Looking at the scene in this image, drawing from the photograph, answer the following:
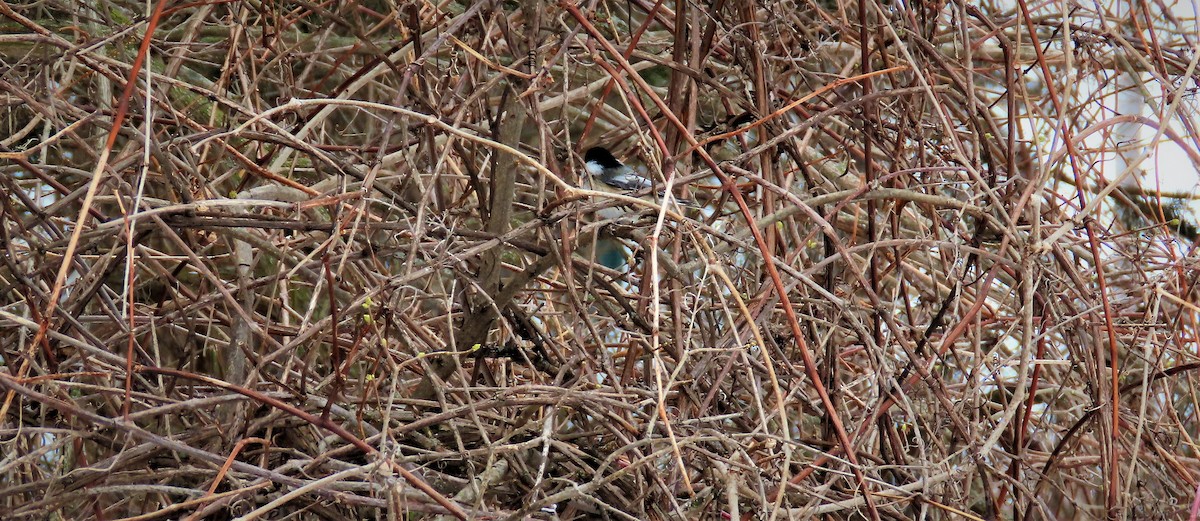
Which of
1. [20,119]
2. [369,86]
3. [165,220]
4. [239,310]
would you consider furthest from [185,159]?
[20,119]

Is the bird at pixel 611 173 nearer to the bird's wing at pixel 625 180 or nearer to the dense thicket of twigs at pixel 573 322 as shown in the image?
the bird's wing at pixel 625 180

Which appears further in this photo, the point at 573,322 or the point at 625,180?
the point at 625,180

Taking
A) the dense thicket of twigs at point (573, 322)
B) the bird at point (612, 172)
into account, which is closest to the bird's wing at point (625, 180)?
the bird at point (612, 172)

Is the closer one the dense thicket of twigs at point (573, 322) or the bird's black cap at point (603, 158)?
the dense thicket of twigs at point (573, 322)

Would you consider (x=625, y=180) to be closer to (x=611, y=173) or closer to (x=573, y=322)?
(x=611, y=173)

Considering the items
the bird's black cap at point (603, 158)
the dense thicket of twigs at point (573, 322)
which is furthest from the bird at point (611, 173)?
the dense thicket of twigs at point (573, 322)

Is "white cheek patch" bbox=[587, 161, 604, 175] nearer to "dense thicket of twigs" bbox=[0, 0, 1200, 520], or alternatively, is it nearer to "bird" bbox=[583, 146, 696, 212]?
"bird" bbox=[583, 146, 696, 212]

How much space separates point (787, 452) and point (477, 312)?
35.3 inches

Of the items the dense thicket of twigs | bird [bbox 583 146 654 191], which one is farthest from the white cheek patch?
the dense thicket of twigs

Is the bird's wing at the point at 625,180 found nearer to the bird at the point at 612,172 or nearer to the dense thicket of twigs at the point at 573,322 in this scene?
the bird at the point at 612,172

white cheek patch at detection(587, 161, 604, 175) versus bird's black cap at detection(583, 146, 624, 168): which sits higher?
bird's black cap at detection(583, 146, 624, 168)

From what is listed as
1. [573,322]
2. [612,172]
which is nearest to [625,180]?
[612,172]

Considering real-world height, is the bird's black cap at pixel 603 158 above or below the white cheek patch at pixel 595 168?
above

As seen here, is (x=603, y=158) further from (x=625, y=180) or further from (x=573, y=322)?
(x=573, y=322)
